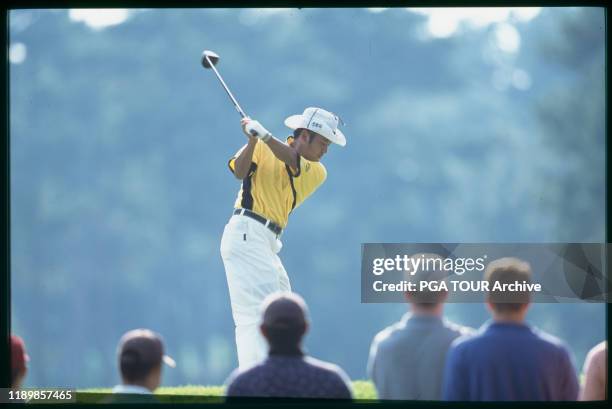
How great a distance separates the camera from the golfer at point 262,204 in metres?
7.11

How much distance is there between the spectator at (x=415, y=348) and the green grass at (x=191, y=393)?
568 mm

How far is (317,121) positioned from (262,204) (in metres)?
0.59

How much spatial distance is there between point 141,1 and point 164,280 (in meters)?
1.76

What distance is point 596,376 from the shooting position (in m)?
6.36

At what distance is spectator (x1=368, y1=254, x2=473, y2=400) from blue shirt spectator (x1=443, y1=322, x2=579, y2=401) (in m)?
0.15

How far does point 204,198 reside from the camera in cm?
757

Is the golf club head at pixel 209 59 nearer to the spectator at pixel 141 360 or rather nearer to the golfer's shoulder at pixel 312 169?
the golfer's shoulder at pixel 312 169

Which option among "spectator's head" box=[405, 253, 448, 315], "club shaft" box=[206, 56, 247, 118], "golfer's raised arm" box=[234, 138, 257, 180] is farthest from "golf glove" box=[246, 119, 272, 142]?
"spectator's head" box=[405, 253, 448, 315]

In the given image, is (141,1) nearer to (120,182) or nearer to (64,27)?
(64,27)

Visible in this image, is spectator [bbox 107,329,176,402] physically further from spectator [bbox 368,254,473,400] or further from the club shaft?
the club shaft

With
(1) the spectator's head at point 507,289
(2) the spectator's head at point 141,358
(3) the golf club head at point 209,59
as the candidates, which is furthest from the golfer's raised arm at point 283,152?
(2) the spectator's head at point 141,358

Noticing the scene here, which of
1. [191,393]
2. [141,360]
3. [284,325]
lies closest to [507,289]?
[284,325]

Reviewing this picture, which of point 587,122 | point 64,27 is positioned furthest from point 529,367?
point 64,27

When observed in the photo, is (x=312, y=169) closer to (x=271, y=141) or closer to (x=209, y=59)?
(x=271, y=141)
